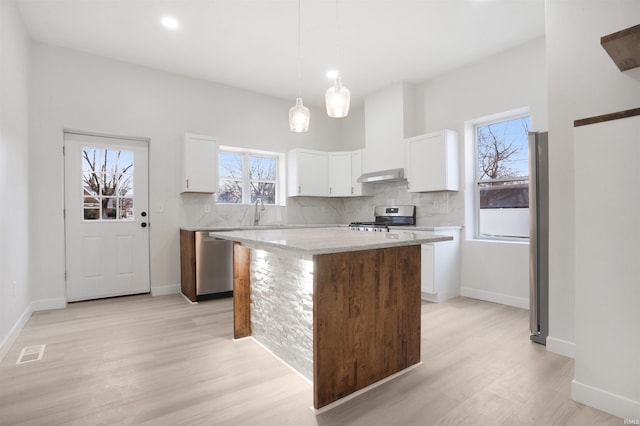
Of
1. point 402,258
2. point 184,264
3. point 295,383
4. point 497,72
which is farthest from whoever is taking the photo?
point 184,264

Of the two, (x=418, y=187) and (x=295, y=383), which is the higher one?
(x=418, y=187)

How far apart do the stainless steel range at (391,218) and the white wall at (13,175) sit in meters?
3.52

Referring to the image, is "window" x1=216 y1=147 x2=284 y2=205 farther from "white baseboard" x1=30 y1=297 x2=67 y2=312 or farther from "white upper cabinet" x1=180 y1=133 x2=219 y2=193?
"white baseboard" x1=30 y1=297 x2=67 y2=312

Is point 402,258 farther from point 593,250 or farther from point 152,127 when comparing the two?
point 152,127

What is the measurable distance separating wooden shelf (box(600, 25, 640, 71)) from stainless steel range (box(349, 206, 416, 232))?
2850 mm

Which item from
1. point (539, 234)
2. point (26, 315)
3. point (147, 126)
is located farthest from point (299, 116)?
point (26, 315)

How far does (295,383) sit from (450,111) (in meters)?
3.73

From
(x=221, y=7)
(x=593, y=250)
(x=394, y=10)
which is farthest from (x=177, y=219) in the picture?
(x=593, y=250)

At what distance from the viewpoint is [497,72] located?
3754 millimetres

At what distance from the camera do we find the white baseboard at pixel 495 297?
352 cm

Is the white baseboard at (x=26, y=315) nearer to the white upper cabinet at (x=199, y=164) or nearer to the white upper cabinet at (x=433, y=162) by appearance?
the white upper cabinet at (x=199, y=164)

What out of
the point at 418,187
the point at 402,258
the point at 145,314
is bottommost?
the point at 145,314

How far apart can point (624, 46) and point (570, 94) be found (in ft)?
1.97

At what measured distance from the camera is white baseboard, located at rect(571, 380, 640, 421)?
1.56 meters
